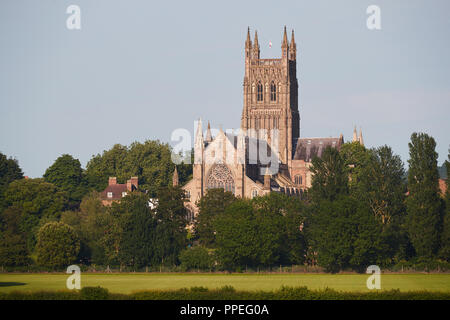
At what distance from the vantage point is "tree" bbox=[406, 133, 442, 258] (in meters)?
88.9

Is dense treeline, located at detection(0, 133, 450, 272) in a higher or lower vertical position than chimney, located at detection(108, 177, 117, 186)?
lower

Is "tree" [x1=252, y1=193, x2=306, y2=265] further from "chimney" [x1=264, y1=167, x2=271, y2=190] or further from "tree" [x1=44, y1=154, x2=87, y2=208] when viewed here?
"tree" [x1=44, y1=154, x2=87, y2=208]

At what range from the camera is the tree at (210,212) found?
329 feet

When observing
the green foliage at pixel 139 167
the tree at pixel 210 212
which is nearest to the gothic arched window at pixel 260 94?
the green foliage at pixel 139 167

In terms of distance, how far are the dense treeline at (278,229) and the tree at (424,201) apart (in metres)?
0.10

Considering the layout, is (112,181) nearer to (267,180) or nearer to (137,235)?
(267,180)

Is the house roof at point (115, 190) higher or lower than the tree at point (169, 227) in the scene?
higher

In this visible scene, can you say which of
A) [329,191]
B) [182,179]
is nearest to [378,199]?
[329,191]

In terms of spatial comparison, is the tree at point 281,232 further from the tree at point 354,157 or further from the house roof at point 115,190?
the house roof at point 115,190

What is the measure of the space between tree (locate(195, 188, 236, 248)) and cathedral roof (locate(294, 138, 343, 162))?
3960 centimetres

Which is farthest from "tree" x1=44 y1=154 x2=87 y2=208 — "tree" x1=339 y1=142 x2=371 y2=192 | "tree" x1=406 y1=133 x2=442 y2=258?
"tree" x1=406 y1=133 x2=442 y2=258

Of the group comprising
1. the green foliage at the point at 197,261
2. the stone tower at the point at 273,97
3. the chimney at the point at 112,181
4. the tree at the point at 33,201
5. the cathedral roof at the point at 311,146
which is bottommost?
the green foliage at the point at 197,261
